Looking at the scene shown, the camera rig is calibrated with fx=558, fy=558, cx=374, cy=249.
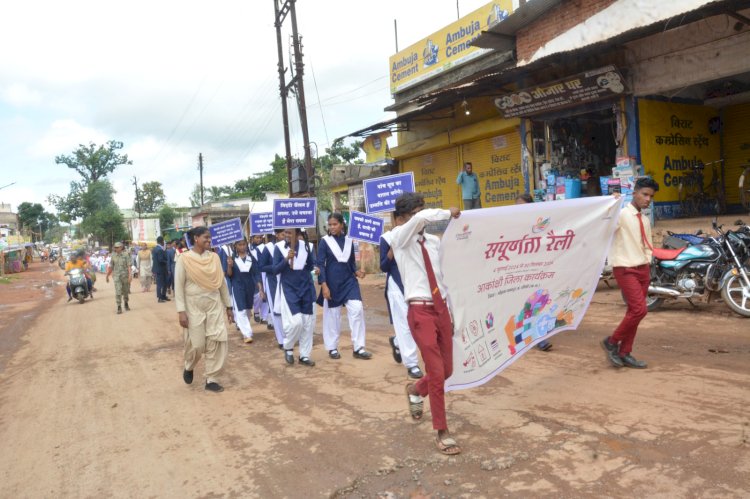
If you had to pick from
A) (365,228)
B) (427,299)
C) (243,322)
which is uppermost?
(365,228)

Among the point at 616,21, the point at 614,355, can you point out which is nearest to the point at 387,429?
the point at 614,355

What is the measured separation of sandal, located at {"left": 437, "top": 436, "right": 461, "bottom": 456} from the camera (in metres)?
3.56

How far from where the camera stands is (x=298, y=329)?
22.0 ft

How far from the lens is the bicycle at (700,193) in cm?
1160

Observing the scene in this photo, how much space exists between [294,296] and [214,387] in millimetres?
1460

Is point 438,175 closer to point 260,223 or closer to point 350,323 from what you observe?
point 260,223

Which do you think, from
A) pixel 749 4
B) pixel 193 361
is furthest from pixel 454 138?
pixel 193 361

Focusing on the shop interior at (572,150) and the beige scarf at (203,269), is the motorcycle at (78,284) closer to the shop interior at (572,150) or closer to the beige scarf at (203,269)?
the beige scarf at (203,269)

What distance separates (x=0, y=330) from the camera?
12.4 metres

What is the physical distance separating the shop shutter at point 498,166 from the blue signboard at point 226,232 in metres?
7.62

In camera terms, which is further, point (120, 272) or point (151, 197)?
point (151, 197)

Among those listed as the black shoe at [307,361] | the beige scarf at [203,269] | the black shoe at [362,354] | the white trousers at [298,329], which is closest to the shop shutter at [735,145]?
the black shoe at [362,354]

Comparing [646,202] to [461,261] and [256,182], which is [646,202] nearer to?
[461,261]

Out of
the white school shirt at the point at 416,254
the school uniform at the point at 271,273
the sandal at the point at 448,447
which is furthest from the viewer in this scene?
the school uniform at the point at 271,273
